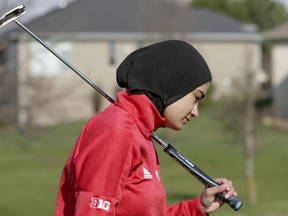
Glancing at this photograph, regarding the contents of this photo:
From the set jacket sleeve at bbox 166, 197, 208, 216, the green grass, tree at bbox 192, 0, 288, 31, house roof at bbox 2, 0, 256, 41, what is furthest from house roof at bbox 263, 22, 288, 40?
jacket sleeve at bbox 166, 197, 208, 216

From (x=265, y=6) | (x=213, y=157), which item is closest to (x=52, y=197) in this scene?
(x=213, y=157)

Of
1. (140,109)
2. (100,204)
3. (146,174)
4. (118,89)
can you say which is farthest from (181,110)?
(118,89)

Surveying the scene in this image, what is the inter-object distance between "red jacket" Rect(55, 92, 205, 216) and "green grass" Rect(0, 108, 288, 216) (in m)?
14.6

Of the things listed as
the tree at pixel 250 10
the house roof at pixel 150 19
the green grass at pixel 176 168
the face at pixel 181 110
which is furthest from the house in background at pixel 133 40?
the face at pixel 181 110

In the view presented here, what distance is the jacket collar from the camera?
12.5 feet

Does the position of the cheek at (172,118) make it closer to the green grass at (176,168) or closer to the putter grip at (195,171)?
the putter grip at (195,171)

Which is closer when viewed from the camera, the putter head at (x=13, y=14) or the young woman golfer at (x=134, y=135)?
the young woman golfer at (x=134, y=135)

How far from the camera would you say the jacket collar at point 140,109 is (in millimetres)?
3797

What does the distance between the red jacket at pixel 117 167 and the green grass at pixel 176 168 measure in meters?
14.6

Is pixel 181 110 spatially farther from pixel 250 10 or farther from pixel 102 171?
pixel 250 10

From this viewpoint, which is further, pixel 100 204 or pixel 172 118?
pixel 172 118

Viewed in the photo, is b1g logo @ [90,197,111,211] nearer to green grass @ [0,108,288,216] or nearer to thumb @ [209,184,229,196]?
thumb @ [209,184,229,196]

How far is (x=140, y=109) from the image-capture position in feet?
12.5

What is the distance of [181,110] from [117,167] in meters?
0.40
